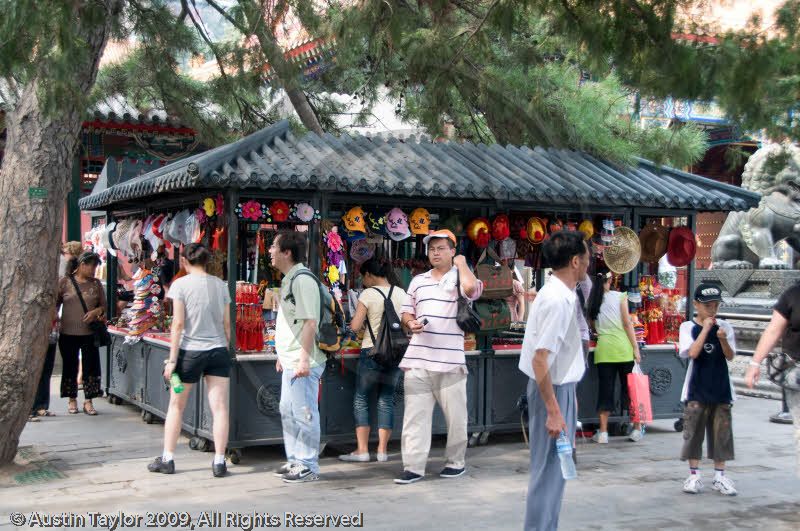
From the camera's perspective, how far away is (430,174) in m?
8.01

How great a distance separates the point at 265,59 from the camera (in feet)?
28.6

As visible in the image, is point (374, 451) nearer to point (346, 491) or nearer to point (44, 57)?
point (346, 491)

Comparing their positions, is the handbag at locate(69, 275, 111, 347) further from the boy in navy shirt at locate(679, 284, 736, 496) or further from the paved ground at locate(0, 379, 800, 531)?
the boy in navy shirt at locate(679, 284, 736, 496)

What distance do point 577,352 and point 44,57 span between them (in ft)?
14.9

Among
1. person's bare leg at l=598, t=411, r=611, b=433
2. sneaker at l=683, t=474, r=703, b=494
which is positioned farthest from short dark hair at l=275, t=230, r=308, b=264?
person's bare leg at l=598, t=411, r=611, b=433

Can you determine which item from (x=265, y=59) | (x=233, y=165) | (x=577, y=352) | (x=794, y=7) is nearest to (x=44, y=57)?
(x=233, y=165)

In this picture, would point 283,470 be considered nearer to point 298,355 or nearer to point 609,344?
point 298,355

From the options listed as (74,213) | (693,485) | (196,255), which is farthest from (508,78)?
(74,213)

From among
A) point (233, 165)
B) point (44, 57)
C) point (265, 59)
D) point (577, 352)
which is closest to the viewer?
point (577, 352)

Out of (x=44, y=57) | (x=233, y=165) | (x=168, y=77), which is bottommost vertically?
(x=233, y=165)

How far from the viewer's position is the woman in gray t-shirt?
6.61 metres

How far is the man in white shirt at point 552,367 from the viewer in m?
4.52

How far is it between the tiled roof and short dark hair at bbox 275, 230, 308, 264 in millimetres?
706

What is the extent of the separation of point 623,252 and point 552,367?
15.1 feet
